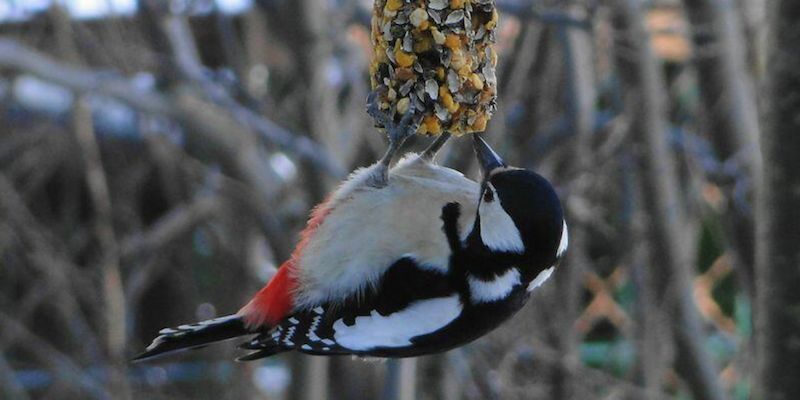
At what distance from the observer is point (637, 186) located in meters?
3.29

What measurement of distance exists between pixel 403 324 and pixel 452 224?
0.61 feet

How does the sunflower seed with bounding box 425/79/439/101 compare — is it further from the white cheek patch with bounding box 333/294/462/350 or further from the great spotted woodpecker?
the white cheek patch with bounding box 333/294/462/350

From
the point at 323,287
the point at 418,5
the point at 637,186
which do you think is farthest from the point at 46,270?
the point at 418,5

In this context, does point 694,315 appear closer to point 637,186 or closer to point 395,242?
point 637,186

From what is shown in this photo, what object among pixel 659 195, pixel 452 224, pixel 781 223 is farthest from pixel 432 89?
pixel 659 195

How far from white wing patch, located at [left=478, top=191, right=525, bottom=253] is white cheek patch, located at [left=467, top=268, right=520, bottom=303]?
45 mm

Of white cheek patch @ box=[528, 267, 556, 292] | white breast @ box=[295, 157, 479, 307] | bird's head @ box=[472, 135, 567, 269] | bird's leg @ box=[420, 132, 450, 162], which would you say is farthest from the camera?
bird's leg @ box=[420, 132, 450, 162]

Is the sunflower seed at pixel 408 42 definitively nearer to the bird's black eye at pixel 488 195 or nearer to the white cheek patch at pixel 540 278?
the bird's black eye at pixel 488 195

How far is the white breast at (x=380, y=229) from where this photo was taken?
6.24ft

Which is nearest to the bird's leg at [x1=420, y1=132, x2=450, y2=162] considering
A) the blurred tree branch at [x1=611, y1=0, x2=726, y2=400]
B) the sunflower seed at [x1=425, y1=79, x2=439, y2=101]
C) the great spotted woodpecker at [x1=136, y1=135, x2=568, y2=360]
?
Answer: the great spotted woodpecker at [x1=136, y1=135, x2=568, y2=360]

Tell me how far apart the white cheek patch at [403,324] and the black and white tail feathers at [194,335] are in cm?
25

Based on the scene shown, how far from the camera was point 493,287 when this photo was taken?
1.83 meters

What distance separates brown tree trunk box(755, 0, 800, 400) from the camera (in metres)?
2.04

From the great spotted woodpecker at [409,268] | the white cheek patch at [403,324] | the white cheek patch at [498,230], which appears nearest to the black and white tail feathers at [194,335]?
the great spotted woodpecker at [409,268]
